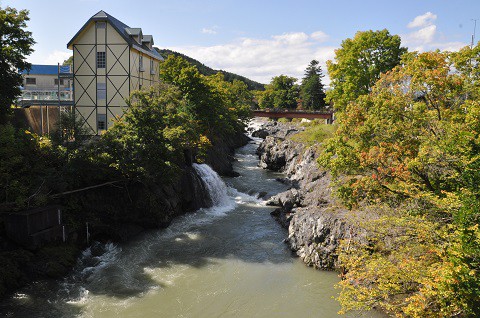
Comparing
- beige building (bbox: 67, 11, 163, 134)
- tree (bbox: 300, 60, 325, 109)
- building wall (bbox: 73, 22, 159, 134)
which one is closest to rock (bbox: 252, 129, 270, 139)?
tree (bbox: 300, 60, 325, 109)

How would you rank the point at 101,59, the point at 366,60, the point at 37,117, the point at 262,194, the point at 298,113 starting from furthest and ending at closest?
the point at 298,113 → the point at 366,60 → the point at 101,59 → the point at 262,194 → the point at 37,117

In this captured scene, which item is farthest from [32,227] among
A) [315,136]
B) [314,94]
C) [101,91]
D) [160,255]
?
[314,94]

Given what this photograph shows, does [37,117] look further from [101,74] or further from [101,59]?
[101,59]

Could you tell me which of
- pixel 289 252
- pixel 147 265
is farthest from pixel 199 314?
pixel 289 252

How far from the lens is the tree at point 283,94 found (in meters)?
102

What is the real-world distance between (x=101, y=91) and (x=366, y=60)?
28113mm

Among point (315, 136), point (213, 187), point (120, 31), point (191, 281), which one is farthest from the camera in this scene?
point (315, 136)

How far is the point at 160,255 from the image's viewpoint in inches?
803

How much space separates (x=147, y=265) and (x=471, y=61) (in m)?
18.9

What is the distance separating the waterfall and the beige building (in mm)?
10378

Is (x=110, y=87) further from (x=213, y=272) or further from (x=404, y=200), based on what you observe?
(x=404, y=200)

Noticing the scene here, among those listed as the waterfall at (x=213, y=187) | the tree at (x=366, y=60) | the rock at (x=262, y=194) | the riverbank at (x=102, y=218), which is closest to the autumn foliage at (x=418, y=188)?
the riverbank at (x=102, y=218)

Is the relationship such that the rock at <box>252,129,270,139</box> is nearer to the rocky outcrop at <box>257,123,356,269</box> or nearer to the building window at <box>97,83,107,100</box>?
the rocky outcrop at <box>257,123,356,269</box>

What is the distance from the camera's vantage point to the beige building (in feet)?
109
